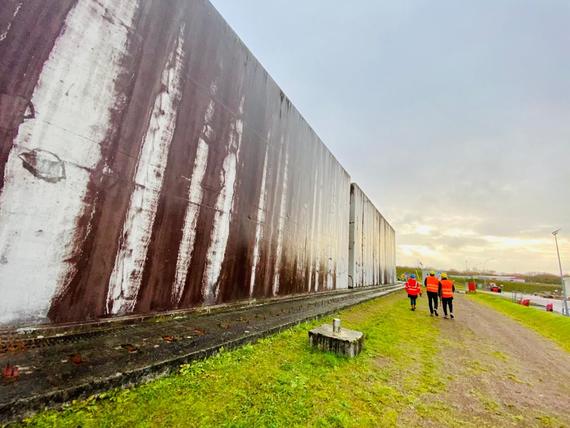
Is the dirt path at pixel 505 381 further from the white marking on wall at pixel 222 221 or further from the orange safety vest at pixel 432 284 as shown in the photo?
the white marking on wall at pixel 222 221

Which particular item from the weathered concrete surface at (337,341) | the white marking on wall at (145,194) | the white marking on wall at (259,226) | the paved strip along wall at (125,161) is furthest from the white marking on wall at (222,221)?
the weathered concrete surface at (337,341)

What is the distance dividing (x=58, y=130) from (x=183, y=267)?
2891mm

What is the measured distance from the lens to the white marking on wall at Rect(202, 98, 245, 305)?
5785mm

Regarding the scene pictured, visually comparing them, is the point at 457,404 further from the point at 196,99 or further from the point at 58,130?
→ the point at 196,99

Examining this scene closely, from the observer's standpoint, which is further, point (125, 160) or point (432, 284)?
point (432, 284)

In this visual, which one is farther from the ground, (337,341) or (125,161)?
(125,161)

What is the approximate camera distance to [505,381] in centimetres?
420

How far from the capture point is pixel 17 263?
311 cm

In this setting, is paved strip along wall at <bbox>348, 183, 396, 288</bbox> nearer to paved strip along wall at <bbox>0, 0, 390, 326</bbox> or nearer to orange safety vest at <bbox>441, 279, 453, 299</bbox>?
orange safety vest at <bbox>441, 279, 453, 299</bbox>

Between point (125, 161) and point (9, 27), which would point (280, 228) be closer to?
point (125, 161)

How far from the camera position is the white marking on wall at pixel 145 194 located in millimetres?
4102

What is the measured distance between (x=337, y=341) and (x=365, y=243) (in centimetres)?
1607

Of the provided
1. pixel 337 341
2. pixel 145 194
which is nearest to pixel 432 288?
pixel 337 341

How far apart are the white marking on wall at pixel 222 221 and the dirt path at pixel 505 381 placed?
4.48m
